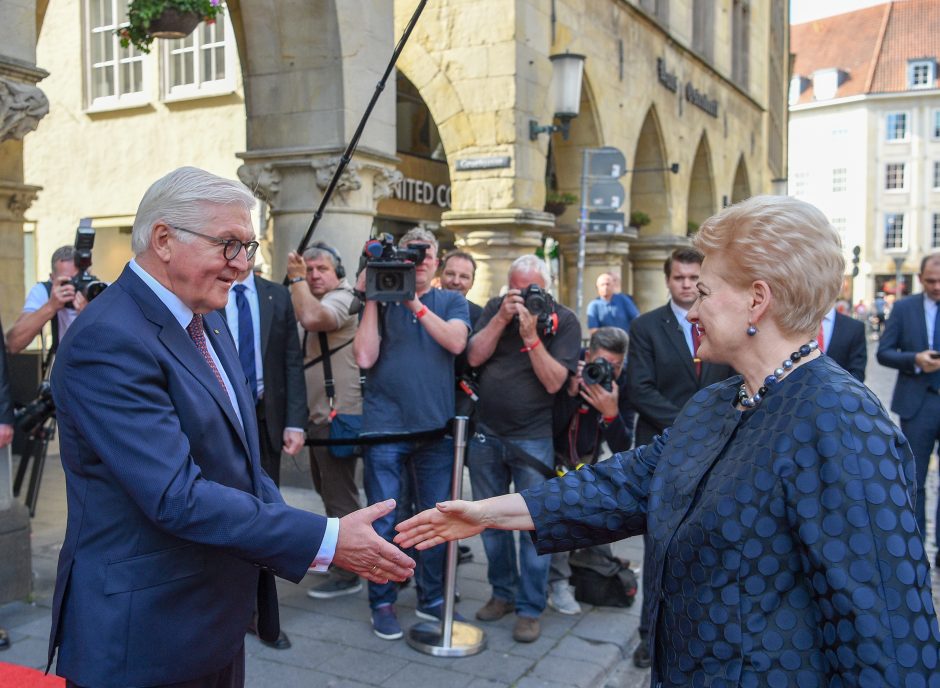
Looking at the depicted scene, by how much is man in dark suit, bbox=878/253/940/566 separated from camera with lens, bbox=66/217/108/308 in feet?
17.3

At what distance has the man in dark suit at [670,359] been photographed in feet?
15.2

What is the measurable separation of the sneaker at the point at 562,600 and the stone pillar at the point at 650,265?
1342 centimetres

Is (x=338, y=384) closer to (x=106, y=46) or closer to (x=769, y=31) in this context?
(x=106, y=46)

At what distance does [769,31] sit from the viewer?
27.0 m

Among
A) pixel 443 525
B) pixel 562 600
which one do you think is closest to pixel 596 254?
pixel 562 600

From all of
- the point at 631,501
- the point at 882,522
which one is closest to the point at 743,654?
the point at 882,522

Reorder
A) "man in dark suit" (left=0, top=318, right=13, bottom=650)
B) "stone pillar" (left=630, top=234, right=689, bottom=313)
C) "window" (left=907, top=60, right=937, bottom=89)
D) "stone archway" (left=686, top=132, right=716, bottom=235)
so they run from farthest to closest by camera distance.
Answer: "window" (left=907, top=60, right=937, bottom=89), "stone archway" (left=686, top=132, right=716, bottom=235), "stone pillar" (left=630, top=234, right=689, bottom=313), "man in dark suit" (left=0, top=318, right=13, bottom=650)

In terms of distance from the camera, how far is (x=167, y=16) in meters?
6.24

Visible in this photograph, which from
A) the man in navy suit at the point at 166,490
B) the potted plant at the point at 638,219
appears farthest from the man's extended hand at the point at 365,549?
the potted plant at the point at 638,219

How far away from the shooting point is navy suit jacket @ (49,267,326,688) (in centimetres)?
216

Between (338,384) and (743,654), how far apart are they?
3835 mm

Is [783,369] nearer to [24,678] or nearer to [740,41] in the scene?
[24,678]

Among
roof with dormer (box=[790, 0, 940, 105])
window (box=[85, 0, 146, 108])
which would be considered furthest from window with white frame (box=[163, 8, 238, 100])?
roof with dormer (box=[790, 0, 940, 105])

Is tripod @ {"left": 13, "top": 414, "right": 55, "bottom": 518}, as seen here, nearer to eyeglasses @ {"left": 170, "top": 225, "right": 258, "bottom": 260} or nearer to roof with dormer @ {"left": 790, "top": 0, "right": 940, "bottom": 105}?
eyeglasses @ {"left": 170, "top": 225, "right": 258, "bottom": 260}
